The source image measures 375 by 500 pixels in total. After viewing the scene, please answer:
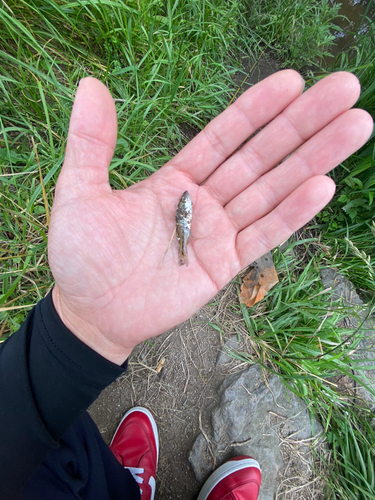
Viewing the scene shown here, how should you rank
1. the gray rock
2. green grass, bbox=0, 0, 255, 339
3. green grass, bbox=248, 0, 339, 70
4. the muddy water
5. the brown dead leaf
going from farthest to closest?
the muddy water → green grass, bbox=248, 0, 339, 70 → the brown dead leaf → the gray rock → green grass, bbox=0, 0, 255, 339

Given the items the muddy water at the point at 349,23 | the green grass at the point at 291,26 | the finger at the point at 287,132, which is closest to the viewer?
the finger at the point at 287,132

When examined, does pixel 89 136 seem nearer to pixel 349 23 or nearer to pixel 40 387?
pixel 40 387

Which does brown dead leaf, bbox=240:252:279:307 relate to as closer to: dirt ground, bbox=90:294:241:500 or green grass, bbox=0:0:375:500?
green grass, bbox=0:0:375:500

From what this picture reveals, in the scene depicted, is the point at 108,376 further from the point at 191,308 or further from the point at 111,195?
the point at 111,195

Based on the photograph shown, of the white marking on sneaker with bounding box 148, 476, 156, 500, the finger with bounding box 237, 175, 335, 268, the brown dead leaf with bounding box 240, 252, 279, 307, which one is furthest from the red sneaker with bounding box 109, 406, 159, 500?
the finger with bounding box 237, 175, 335, 268

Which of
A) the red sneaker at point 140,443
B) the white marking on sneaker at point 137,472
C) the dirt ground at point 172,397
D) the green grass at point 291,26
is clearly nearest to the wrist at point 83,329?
the dirt ground at point 172,397

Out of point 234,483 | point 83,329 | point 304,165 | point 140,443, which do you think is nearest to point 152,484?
point 140,443

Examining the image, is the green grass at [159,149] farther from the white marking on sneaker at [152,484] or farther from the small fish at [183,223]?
the white marking on sneaker at [152,484]

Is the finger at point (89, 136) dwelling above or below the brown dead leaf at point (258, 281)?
above
